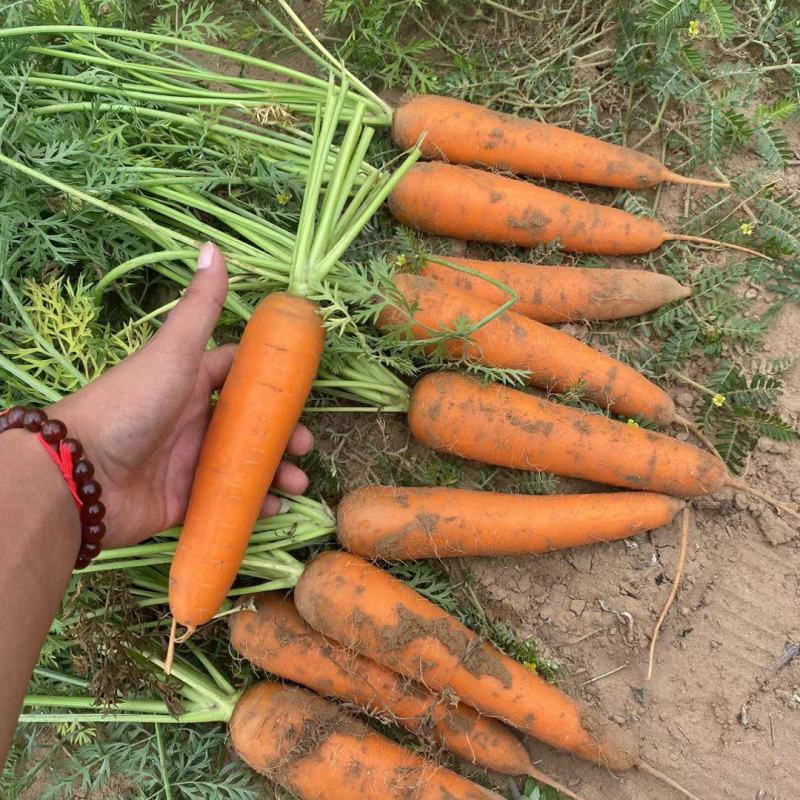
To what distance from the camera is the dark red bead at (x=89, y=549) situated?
1.68m

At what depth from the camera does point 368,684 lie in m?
2.09

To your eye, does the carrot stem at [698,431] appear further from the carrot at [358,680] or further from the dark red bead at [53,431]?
the dark red bead at [53,431]

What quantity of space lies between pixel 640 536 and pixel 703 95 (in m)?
1.47

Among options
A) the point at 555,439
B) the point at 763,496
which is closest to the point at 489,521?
the point at 555,439

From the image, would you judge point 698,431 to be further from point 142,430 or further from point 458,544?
point 142,430

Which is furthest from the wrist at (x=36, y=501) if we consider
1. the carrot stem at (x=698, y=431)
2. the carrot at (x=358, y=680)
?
the carrot stem at (x=698, y=431)

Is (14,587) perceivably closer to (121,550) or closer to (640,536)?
(121,550)

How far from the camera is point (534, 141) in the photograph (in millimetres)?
2268

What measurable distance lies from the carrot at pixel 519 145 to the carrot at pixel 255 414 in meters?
0.42

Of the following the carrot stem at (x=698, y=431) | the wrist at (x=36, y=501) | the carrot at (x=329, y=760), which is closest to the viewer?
the wrist at (x=36, y=501)

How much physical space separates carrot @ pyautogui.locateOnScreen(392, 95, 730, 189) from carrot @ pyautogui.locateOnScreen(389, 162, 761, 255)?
0.29 feet

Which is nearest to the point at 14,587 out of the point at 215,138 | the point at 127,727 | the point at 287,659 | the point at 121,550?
the point at 121,550

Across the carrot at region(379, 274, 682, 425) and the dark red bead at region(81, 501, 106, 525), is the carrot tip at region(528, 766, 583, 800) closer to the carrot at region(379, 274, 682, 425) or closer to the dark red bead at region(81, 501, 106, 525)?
the carrot at region(379, 274, 682, 425)

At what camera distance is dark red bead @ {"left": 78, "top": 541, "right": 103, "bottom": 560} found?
1684 mm
